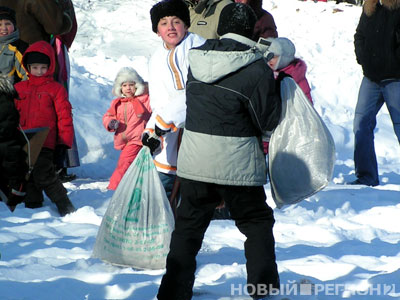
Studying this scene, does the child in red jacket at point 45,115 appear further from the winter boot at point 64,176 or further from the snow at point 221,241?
the winter boot at point 64,176

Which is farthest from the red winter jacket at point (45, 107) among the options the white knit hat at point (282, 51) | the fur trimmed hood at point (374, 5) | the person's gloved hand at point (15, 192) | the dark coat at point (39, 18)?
the fur trimmed hood at point (374, 5)

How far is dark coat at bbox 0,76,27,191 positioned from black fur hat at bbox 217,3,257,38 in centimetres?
112

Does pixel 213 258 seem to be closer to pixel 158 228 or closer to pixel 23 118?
pixel 158 228

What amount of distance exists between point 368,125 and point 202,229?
14.3ft

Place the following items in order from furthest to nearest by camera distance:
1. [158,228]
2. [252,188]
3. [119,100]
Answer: [119,100]
[158,228]
[252,188]

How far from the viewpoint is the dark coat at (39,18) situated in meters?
6.87

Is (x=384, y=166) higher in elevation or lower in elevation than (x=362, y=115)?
lower

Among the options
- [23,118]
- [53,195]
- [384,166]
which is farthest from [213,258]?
[384,166]

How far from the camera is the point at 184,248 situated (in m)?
3.58

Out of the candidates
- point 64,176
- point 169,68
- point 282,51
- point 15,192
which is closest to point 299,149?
point 169,68

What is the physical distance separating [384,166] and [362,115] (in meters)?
1.81

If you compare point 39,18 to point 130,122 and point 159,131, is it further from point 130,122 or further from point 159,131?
point 159,131

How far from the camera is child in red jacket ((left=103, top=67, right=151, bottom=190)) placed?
725 cm

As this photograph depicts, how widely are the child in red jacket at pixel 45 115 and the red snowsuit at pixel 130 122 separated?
4.09 ft
